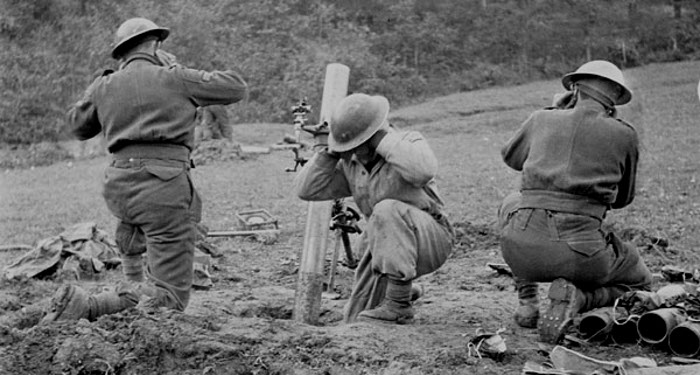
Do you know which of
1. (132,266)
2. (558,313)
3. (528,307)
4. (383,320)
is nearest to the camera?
(558,313)

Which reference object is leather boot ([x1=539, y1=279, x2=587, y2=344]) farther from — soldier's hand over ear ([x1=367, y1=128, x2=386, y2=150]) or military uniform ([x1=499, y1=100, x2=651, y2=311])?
soldier's hand over ear ([x1=367, y1=128, x2=386, y2=150])

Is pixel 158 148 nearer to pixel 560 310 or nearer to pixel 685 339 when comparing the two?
pixel 560 310

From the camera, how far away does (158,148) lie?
616cm

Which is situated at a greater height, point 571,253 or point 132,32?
point 132,32

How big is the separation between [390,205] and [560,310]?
3.74 ft

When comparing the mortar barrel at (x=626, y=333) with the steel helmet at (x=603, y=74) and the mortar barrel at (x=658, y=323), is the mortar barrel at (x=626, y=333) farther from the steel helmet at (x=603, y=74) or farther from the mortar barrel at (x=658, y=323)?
the steel helmet at (x=603, y=74)

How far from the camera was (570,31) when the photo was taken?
104 feet

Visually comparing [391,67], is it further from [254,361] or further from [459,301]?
[254,361]

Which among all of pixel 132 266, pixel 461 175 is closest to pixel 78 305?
pixel 132 266

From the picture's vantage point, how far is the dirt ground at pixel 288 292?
4715 mm

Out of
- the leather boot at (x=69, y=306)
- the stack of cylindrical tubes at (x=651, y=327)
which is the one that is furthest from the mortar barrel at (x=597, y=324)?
the leather boot at (x=69, y=306)

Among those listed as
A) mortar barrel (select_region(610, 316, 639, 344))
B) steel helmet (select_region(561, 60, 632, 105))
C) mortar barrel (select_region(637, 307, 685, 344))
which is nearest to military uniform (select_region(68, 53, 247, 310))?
steel helmet (select_region(561, 60, 632, 105))

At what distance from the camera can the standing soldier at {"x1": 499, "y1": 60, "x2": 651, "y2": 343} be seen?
18.7 feet

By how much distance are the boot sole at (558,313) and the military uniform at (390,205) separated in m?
0.74
